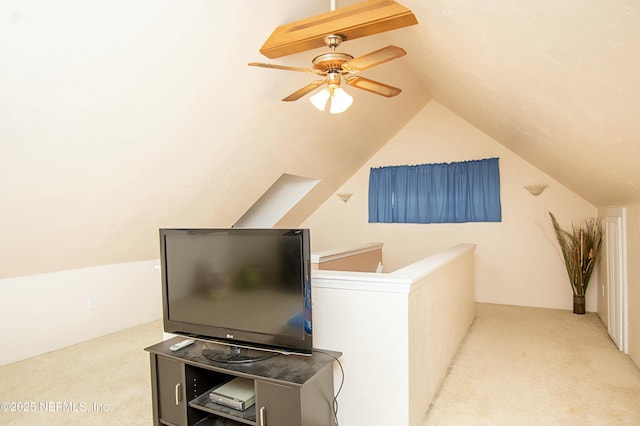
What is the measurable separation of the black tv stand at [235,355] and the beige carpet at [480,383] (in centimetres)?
53

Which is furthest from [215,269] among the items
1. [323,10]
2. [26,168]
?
[323,10]

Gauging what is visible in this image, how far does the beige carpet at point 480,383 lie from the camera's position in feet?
8.17

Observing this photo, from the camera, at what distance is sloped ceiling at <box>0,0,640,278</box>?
1.79m

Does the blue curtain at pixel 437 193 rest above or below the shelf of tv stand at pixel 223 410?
above

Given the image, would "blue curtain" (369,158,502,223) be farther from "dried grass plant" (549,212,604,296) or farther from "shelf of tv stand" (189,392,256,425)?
"shelf of tv stand" (189,392,256,425)

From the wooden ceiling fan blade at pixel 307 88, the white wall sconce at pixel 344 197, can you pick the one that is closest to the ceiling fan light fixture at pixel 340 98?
the wooden ceiling fan blade at pixel 307 88

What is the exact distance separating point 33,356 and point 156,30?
3304mm

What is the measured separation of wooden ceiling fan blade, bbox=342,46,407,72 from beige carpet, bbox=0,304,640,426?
6.25 ft

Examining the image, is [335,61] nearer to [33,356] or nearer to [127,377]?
[127,377]

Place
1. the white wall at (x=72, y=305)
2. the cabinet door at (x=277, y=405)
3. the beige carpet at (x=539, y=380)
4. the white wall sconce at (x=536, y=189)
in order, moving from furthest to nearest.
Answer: the white wall sconce at (x=536, y=189) → the white wall at (x=72, y=305) → the beige carpet at (x=539, y=380) → the cabinet door at (x=277, y=405)

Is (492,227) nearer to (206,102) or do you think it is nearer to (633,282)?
(633,282)

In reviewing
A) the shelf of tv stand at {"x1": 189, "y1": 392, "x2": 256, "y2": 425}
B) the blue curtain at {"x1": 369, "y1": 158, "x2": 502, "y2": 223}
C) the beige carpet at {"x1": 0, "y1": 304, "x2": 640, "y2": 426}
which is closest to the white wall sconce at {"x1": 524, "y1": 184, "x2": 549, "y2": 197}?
the blue curtain at {"x1": 369, "y1": 158, "x2": 502, "y2": 223}

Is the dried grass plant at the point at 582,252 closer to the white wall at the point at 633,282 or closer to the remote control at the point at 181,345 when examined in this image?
the white wall at the point at 633,282

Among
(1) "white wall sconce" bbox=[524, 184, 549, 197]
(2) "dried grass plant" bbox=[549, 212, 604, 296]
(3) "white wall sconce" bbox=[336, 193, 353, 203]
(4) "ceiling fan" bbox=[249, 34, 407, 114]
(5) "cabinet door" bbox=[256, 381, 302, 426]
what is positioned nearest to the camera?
(5) "cabinet door" bbox=[256, 381, 302, 426]
